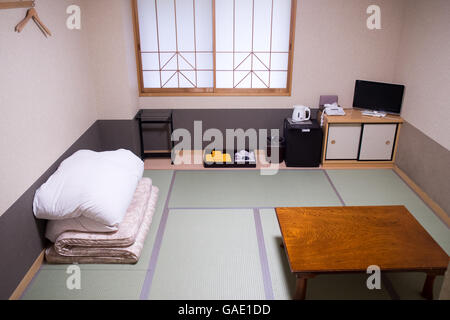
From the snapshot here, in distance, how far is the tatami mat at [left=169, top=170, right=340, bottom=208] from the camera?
13.0ft

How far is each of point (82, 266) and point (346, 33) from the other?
4089 millimetres

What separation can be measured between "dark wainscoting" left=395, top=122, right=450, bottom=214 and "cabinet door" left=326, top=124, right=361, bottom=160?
1.80ft

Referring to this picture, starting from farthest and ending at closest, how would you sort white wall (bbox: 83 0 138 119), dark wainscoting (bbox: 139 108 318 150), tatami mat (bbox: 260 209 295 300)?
dark wainscoting (bbox: 139 108 318 150) < white wall (bbox: 83 0 138 119) < tatami mat (bbox: 260 209 295 300)

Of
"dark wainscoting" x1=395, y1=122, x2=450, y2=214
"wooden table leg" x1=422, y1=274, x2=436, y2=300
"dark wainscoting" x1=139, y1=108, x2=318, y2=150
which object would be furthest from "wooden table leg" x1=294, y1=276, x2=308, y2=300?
"dark wainscoting" x1=139, y1=108, x2=318, y2=150

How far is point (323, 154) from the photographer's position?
479 cm

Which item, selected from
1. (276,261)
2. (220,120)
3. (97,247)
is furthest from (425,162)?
(97,247)

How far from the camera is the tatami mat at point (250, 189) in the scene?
13.0 ft

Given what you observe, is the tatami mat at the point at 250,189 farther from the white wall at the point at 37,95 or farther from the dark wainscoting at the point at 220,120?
the white wall at the point at 37,95

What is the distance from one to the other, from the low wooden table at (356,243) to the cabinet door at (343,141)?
5.52 ft

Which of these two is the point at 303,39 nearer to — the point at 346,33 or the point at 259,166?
the point at 346,33

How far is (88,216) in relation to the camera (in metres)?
2.92

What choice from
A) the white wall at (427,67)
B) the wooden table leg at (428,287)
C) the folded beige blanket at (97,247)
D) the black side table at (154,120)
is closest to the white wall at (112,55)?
the black side table at (154,120)

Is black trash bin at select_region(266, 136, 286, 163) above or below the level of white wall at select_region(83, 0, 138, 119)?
below

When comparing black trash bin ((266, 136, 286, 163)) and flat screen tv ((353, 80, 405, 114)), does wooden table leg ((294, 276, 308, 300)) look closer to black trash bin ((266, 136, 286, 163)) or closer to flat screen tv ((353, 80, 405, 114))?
black trash bin ((266, 136, 286, 163))
